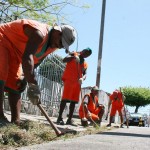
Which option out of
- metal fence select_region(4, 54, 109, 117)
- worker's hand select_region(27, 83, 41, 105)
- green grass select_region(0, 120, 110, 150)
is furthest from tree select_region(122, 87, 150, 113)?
worker's hand select_region(27, 83, 41, 105)

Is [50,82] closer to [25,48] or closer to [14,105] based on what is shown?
[14,105]

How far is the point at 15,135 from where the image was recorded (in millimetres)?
3611

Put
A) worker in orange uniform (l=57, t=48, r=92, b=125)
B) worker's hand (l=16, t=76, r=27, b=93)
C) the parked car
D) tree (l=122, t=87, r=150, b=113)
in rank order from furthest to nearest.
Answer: tree (l=122, t=87, r=150, b=113) → the parked car → worker in orange uniform (l=57, t=48, r=92, b=125) → worker's hand (l=16, t=76, r=27, b=93)

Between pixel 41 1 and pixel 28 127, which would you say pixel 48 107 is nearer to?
pixel 41 1

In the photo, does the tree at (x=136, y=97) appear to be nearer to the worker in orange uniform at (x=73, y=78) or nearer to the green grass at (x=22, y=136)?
the worker in orange uniform at (x=73, y=78)

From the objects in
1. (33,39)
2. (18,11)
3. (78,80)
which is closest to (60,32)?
(33,39)

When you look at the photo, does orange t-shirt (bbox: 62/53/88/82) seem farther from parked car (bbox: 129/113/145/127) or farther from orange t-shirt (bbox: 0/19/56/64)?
parked car (bbox: 129/113/145/127)

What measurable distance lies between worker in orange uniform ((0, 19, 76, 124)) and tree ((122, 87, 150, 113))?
60096mm

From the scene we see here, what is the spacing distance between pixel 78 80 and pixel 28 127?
11.4 feet

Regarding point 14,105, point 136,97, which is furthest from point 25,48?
point 136,97

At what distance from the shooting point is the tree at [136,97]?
64.6 m

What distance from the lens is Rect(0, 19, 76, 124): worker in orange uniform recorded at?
371 cm

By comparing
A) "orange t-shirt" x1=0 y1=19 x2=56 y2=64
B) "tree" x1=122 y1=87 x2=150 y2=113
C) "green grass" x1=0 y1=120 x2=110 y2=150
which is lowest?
"green grass" x1=0 y1=120 x2=110 y2=150

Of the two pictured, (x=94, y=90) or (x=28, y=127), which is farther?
(x=94, y=90)
